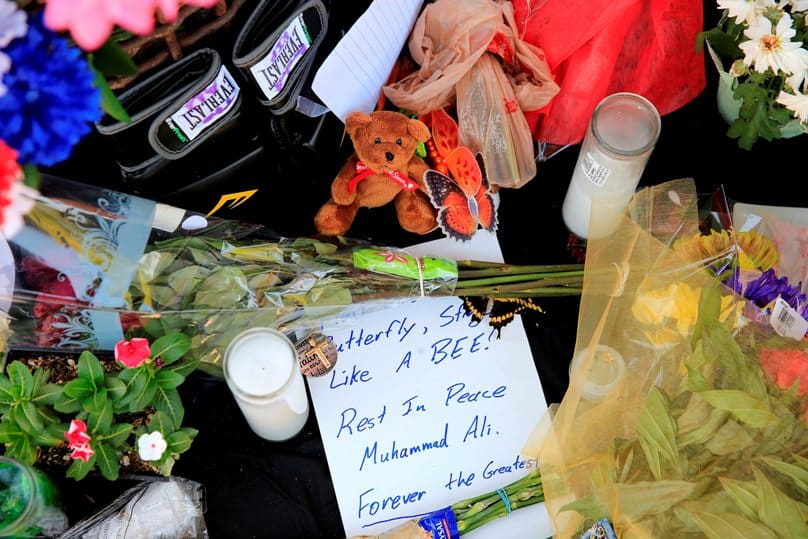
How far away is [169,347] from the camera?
698mm

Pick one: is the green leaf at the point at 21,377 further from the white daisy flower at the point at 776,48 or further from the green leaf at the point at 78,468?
the white daisy flower at the point at 776,48

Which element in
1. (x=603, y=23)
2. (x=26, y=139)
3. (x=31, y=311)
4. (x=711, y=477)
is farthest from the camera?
(x=603, y=23)

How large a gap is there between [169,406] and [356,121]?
331mm

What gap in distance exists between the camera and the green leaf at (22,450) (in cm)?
66


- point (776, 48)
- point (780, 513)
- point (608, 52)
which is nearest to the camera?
point (780, 513)

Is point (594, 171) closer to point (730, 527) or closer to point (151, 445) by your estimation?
point (730, 527)

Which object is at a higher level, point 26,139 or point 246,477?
point 26,139

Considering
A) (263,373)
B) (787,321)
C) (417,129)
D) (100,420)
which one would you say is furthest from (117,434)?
(787,321)

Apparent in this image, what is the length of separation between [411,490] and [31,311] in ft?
1.36

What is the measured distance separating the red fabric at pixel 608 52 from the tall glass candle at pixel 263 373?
0.41 metres

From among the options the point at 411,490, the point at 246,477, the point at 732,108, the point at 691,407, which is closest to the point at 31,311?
the point at 246,477

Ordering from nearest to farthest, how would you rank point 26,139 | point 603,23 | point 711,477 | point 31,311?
point 26,139
point 711,477
point 31,311
point 603,23

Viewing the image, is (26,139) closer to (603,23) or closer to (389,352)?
(389,352)

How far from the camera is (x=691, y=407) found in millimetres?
615
